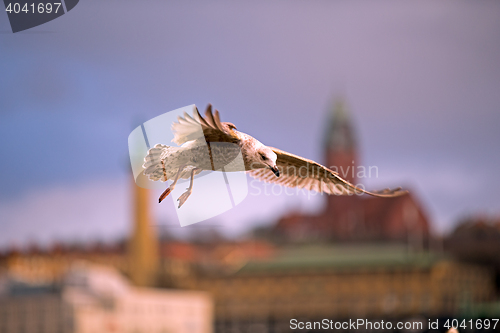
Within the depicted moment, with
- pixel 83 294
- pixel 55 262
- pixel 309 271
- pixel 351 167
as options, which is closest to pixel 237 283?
pixel 309 271

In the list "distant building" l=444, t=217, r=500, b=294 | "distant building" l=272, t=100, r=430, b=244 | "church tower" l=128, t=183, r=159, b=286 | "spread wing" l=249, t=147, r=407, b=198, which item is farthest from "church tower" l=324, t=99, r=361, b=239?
"spread wing" l=249, t=147, r=407, b=198

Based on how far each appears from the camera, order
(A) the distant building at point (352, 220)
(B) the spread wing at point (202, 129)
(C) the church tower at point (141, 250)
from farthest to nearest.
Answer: (A) the distant building at point (352, 220) < (C) the church tower at point (141, 250) < (B) the spread wing at point (202, 129)

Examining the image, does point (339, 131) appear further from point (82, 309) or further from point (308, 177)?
point (308, 177)

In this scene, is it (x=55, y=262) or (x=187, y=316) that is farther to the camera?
(x=55, y=262)

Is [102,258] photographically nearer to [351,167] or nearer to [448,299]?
[448,299]

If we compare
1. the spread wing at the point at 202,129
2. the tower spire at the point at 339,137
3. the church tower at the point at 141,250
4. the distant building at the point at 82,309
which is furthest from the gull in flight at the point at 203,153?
the tower spire at the point at 339,137

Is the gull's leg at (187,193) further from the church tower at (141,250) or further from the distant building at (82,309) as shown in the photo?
the church tower at (141,250)
